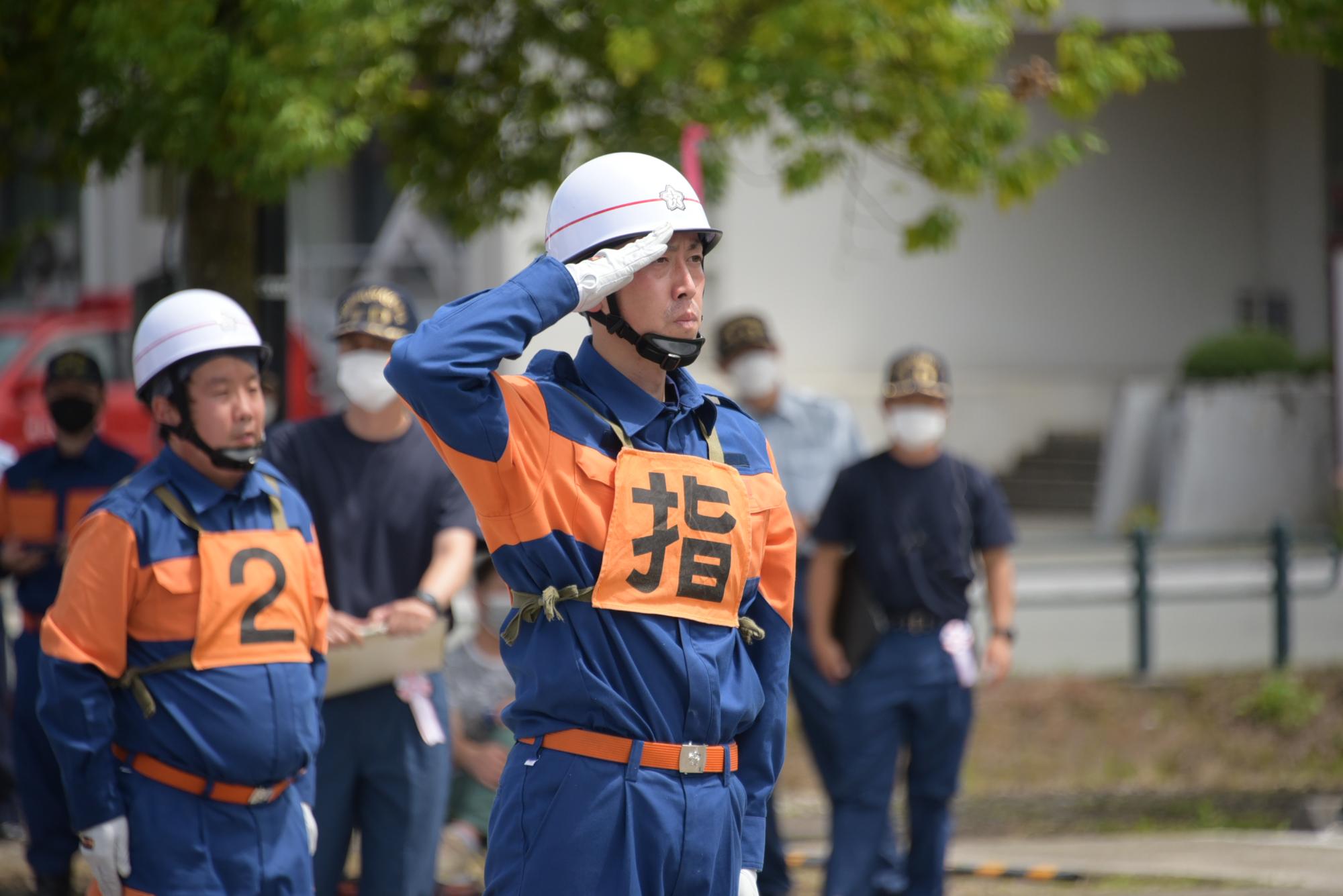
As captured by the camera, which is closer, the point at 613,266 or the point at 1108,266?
the point at 613,266

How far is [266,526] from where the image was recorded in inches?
172

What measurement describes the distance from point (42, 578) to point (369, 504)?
2395 millimetres

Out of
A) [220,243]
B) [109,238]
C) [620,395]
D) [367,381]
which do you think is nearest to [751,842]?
[620,395]

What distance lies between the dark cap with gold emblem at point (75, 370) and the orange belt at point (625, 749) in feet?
14.7

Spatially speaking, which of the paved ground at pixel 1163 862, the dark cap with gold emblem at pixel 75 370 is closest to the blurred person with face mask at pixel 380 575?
the dark cap with gold emblem at pixel 75 370

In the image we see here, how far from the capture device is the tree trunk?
275 inches

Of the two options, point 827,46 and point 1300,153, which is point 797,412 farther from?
point 1300,153

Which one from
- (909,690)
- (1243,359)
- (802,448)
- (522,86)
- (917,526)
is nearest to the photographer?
(909,690)

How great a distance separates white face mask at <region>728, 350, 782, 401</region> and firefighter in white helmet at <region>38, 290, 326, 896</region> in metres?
3.17

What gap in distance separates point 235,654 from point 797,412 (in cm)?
368

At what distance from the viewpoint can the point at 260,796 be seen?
4188mm

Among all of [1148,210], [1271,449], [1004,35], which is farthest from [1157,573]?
[1148,210]

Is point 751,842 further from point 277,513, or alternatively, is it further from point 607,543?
point 277,513

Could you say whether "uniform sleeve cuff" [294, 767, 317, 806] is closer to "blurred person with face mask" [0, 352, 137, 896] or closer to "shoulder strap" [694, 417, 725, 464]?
"shoulder strap" [694, 417, 725, 464]
